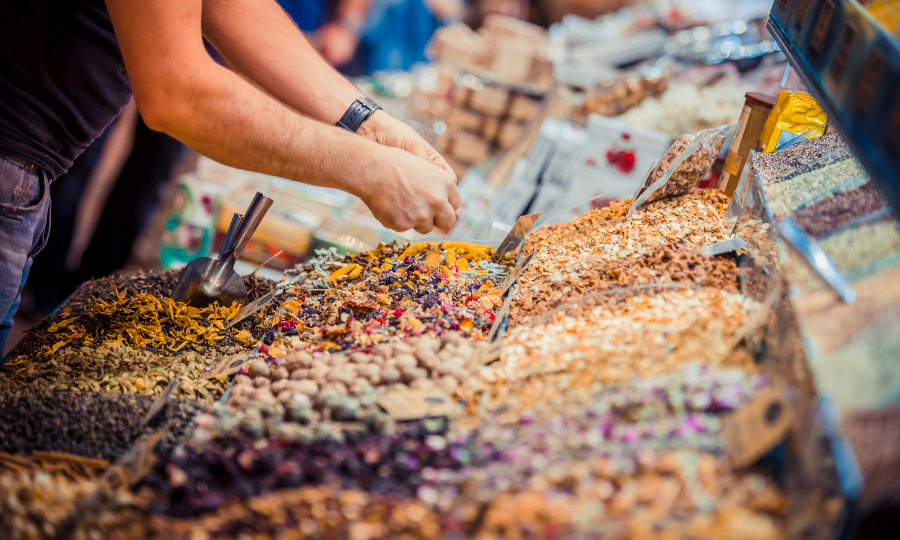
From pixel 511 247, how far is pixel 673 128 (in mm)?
1373

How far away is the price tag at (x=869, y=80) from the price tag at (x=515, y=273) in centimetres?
59

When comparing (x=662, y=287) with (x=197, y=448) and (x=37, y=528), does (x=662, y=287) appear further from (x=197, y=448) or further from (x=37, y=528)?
(x=37, y=528)

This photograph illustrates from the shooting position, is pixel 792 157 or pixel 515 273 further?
pixel 515 273

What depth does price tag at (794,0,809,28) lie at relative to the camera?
3.07 ft

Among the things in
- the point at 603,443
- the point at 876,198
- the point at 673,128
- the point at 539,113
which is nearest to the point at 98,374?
the point at 603,443

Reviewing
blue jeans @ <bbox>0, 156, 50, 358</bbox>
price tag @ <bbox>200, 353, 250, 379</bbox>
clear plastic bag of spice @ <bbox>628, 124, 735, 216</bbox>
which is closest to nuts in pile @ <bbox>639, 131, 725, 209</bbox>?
clear plastic bag of spice @ <bbox>628, 124, 735, 216</bbox>

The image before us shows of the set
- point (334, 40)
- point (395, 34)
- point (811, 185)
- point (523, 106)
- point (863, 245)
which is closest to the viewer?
point (863, 245)

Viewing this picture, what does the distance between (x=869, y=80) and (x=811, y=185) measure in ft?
0.97

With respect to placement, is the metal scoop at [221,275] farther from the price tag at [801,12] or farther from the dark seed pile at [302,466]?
the price tag at [801,12]

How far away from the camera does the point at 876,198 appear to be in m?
0.71

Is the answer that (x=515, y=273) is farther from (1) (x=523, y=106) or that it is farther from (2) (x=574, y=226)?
(1) (x=523, y=106)

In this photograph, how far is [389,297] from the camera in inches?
40.8

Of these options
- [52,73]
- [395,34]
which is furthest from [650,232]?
[395,34]

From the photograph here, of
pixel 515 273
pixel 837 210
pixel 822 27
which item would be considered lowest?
pixel 515 273
